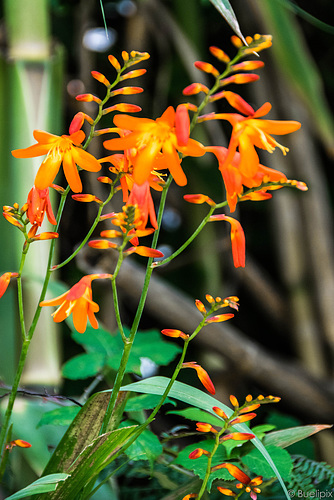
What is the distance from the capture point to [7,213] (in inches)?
10.6

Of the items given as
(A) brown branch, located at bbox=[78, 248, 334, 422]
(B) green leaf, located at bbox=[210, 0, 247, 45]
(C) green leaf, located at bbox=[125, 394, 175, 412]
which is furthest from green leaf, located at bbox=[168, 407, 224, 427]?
(A) brown branch, located at bbox=[78, 248, 334, 422]

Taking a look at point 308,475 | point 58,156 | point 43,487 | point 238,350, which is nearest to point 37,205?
point 58,156

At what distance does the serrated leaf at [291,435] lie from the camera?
306 millimetres

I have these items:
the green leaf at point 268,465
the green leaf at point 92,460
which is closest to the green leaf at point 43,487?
the green leaf at point 92,460

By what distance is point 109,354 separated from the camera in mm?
414

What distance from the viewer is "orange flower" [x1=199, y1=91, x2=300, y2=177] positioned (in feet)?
0.80

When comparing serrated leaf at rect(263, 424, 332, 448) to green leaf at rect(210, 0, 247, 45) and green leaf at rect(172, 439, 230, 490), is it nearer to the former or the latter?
green leaf at rect(172, 439, 230, 490)

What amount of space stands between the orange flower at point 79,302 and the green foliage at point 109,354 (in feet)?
0.39

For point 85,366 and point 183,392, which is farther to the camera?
point 85,366

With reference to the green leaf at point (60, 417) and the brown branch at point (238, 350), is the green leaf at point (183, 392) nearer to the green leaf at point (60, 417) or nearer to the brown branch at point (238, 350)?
the green leaf at point (60, 417)

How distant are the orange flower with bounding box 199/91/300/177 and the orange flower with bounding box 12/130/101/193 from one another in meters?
0.06

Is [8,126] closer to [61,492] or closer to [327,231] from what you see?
[61,492]

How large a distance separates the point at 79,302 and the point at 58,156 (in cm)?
7

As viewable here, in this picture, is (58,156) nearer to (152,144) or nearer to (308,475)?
(152,144)
